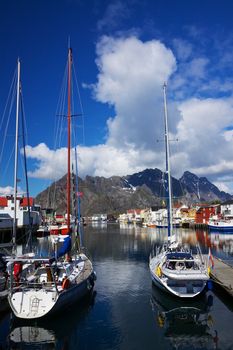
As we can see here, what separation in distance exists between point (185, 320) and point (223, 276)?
32.0 feet

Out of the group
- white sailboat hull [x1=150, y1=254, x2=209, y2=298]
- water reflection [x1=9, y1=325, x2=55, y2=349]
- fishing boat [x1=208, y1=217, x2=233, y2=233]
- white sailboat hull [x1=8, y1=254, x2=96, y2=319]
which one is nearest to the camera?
water reflection [x1=9, y1=325, x2=55, y2=349]

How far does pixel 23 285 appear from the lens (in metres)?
21.8

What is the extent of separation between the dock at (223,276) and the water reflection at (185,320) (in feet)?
5.13

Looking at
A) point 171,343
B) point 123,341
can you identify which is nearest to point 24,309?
point 123,341

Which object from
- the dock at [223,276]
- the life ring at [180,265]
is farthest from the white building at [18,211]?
the life ring at [180,265]

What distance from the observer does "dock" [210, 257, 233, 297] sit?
2662cm

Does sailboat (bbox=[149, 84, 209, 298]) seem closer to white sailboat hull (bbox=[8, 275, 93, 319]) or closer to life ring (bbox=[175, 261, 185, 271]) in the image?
life ring (bbox=[175, 261, 185, 271])

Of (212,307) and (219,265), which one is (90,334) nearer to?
(212,307)

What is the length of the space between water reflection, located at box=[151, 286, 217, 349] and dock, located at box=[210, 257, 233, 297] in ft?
5.13

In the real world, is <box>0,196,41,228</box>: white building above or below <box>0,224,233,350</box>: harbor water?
above

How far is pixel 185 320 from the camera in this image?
22.4 meters

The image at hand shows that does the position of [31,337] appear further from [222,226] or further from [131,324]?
[222,226]

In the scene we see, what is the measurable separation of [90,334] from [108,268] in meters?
22.9

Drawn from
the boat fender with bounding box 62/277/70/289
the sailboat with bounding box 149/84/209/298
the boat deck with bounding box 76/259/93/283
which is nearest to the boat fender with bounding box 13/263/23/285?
the boat fender with bounding box 62/277/70/289
